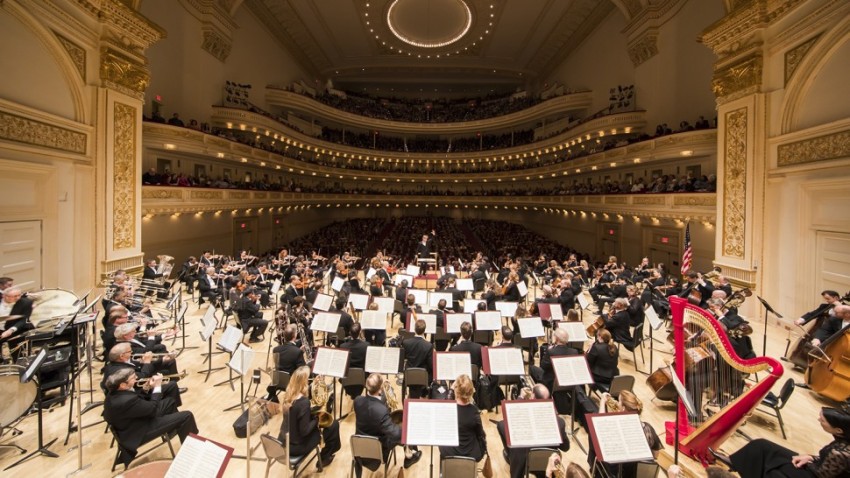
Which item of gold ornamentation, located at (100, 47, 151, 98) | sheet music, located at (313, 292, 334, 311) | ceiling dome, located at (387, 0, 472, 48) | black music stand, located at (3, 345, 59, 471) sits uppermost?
ceiling dome, located at (387, 0, 472, 48)

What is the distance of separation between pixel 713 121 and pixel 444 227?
63.7 feet

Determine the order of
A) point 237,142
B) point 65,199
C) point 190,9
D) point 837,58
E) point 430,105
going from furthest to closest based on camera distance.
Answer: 1. point 430,105
2. point 237,142
3. point 190,9
4. point 65,199
5. point 837,58

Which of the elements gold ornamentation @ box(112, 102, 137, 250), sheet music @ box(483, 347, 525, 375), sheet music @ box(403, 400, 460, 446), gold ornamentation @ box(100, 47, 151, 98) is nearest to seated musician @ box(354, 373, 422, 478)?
sheet music @ box(403, 400, 460, 446)

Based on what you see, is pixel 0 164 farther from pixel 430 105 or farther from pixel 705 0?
pixel 430 105

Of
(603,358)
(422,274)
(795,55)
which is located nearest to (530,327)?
(603,358)

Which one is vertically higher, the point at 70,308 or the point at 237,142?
the point at 237,142

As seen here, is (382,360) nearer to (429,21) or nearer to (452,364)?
(452,364)

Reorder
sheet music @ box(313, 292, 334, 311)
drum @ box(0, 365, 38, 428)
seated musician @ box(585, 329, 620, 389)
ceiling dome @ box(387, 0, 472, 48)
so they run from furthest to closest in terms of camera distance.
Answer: ceiling dome @ box(387, 0, 472, 48)
sheet music @ box(313, 292, 334, 311)
seated musician @ box(585, 329, 620, 389)
drum @ box(0, 365, 38, 428)

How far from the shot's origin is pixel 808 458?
3.20 m

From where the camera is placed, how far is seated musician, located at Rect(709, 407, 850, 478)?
307cm

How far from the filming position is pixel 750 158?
10.6 meters

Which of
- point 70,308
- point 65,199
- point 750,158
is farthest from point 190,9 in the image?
point 750,158

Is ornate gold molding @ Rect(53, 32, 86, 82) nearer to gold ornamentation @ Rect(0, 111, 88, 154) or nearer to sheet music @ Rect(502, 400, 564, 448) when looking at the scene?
gold ornamentation @ Rect(0, 111, 88, 154)

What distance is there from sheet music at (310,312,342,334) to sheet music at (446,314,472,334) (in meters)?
1.98
